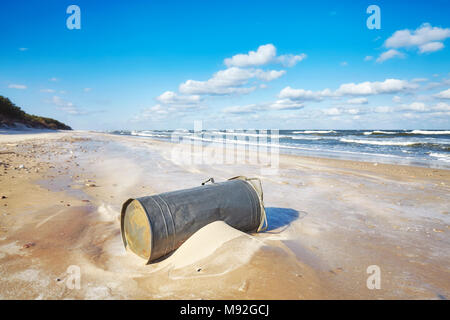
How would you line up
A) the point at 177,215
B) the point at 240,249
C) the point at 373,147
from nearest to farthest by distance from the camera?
1. the point at 240,249
2. the point at 177,215
3. the point at 373,147

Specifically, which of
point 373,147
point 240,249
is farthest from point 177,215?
point 373,147

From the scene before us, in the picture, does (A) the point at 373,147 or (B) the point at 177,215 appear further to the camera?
(A) the point at 373,147

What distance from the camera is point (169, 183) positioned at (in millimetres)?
7934

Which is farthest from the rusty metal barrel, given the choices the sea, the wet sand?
the sea

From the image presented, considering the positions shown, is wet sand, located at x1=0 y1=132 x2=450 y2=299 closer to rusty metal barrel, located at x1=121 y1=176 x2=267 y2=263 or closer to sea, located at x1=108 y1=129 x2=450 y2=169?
rusty metal barrel, located at x1=121 y1=176 x2=267 y2=263

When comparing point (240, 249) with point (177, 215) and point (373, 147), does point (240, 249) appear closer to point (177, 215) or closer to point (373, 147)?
point (177, 215)

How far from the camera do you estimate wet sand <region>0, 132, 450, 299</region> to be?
2672mm

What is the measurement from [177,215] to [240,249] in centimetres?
92

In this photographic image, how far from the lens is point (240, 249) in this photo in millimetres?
3164

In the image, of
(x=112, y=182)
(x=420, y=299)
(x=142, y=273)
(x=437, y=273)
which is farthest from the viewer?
(x=112, y=182)
